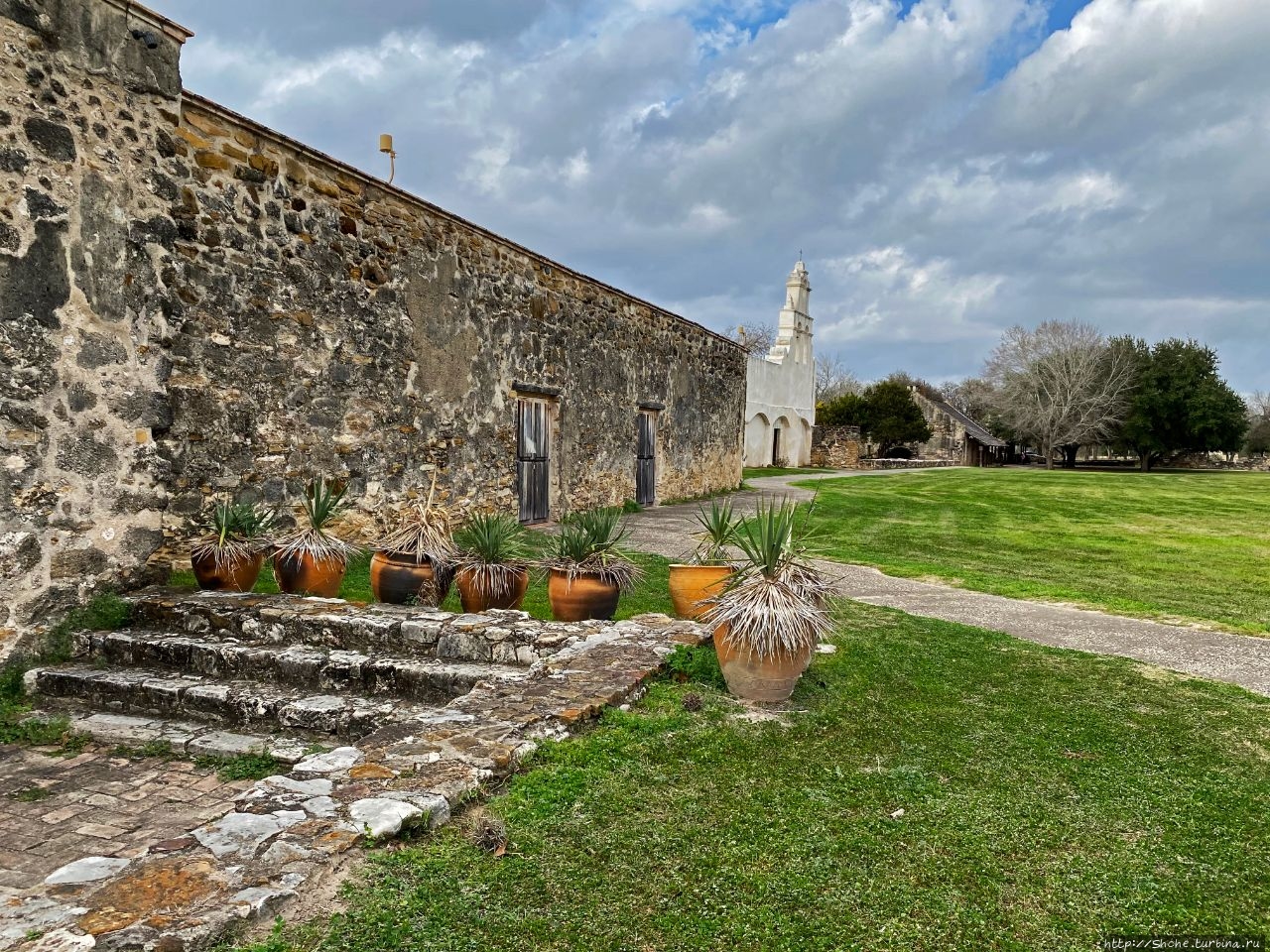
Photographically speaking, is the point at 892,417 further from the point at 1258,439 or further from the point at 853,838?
the point at 853,838

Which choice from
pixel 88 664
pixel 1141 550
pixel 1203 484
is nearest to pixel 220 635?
pixel 88 664

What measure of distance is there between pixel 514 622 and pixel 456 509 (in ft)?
16.1

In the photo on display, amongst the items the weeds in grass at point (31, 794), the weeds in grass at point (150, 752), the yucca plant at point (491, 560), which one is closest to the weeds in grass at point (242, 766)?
the weeds in grass at point (150, 752)

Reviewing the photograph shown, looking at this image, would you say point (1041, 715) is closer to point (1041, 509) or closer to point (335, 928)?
point (335, 928)

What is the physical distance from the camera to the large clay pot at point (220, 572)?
593cm

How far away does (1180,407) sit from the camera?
44625 mm

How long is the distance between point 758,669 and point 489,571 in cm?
225

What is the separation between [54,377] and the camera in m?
5.07

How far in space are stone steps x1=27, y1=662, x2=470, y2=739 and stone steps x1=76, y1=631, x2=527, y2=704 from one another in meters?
0.08

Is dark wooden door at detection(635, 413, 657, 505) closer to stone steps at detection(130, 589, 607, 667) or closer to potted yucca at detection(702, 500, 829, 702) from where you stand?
stone steps at detection(130, 589, 607, 667)

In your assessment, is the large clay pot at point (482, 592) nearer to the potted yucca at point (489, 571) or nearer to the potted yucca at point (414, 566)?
the potted yucca at point (489, 571)

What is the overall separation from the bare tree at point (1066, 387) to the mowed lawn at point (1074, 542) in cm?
2147

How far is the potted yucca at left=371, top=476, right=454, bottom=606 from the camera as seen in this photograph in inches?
229

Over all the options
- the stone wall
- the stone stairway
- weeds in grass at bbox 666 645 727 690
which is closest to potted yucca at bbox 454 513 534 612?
the stone stairway
